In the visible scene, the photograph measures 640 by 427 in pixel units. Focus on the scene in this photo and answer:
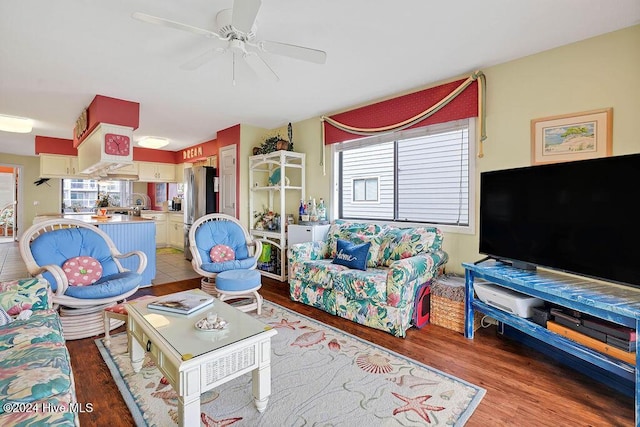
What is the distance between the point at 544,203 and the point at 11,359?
3.24 metres

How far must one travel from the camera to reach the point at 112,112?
12.1 ft

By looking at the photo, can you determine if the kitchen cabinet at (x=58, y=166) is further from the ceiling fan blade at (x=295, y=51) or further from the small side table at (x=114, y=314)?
the ceiling fan blade at (x=295, y=51)

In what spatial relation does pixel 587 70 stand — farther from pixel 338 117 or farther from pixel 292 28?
pixel 338 117

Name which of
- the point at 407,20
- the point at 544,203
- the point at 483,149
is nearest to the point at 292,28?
the point at 407,20

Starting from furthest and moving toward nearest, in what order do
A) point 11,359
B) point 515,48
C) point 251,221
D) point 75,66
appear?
point 251,221 < point 75,66 < point 515,48 < point 11,359

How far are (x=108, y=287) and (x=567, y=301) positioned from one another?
347 cm

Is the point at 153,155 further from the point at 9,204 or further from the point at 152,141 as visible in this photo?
the point at 9,204

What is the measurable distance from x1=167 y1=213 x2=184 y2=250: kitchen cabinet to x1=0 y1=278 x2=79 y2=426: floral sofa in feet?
16.0

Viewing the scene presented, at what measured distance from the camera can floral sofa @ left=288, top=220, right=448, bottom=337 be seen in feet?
8.50

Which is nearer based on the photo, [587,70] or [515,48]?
[587,70]

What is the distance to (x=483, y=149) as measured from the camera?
2.88m

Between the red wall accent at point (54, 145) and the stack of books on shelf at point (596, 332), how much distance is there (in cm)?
823

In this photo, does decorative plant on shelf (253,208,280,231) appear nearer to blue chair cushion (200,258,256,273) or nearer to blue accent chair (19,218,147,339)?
blue chair cushion (200,258,256,273)

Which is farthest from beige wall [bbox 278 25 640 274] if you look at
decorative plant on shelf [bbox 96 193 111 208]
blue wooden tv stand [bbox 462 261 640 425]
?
decorative plant on shelf [bbox 96 193 111 208]
